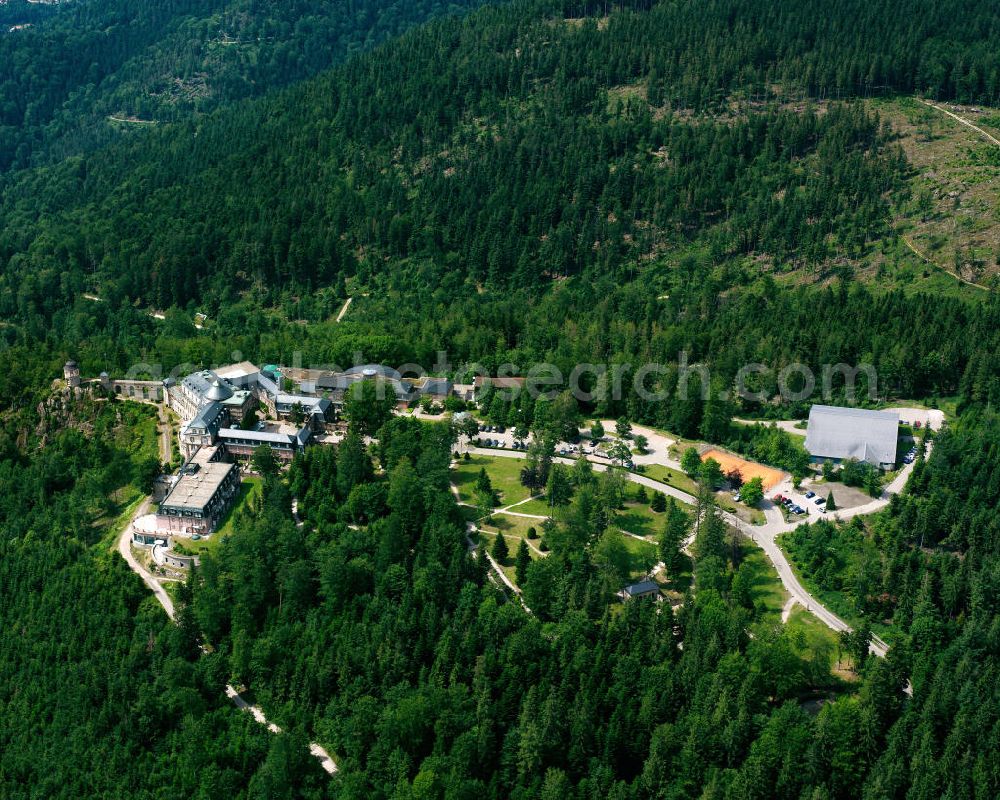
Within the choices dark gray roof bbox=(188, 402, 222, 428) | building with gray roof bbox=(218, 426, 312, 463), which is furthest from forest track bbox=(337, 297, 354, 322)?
building with gray roof bbox=(218, 426, 312, 463)

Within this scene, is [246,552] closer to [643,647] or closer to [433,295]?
[643,647]

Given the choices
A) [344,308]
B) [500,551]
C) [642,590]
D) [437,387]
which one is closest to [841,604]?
[642,590]

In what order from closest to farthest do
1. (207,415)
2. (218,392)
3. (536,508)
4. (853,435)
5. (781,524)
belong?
(781,524) → (536,508) → (853,435) → (207,415) → (218,392)

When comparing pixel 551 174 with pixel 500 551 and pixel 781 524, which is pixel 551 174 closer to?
pixel 781 524

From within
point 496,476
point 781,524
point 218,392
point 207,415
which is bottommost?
point 496,476

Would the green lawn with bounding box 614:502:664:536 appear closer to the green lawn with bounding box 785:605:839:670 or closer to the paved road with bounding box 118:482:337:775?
the green lawn with bounding box 785:605:839:670

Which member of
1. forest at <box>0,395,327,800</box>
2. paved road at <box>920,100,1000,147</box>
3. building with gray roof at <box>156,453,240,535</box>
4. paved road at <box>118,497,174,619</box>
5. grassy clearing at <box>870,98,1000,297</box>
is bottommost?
forest at <box>0,395,327,800</box>

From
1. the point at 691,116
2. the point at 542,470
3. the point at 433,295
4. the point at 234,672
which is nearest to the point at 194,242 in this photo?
the point at 433,295
